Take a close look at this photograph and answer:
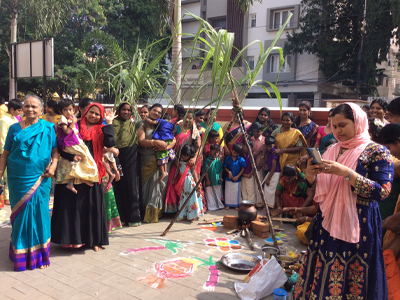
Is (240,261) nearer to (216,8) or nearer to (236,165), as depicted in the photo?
(236,165)

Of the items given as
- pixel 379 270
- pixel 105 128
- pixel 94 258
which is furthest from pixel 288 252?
pixel 105 128

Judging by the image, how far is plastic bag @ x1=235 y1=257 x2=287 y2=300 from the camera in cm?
317

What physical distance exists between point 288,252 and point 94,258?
249cm

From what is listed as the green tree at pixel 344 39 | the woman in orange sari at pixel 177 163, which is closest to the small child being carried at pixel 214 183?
the woman in orange sari at pixel 177 163

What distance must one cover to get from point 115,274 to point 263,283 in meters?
1.62

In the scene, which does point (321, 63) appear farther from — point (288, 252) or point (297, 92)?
point (288, 252)

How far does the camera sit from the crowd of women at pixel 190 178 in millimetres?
2305

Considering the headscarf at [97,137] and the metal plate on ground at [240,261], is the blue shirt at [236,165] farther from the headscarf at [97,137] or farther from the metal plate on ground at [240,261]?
the headscarf at [97,137]

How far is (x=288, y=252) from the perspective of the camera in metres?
4.39

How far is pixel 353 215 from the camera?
A: 2279mm

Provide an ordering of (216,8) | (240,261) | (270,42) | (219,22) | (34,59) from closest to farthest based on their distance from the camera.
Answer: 1. (240,261)
2. (34,59)
3. (270,42)
4. (216,8)
5. (219,22)

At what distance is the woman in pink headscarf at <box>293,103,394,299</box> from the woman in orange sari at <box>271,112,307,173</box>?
3.45 m

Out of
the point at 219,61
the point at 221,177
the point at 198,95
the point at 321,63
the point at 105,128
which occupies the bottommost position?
the point at 221,177

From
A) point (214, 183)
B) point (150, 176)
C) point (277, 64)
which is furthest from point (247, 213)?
point (277, 64)
